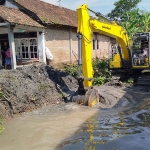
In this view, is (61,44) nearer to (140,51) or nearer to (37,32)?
(37,32)

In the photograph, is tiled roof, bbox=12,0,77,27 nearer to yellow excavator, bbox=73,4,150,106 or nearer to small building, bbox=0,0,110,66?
small building, bbox=0,0,110,66

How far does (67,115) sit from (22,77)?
2955 millimetres

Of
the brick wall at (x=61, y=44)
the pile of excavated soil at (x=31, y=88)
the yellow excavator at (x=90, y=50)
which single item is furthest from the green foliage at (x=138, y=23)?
the pile of excavated soil at (x=31, y=88)

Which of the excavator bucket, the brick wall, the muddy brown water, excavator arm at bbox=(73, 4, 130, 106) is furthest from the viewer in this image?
Answer: the brick wall

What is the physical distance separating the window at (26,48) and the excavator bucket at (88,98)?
731 cm

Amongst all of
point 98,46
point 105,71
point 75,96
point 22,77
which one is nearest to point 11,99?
point 22,77

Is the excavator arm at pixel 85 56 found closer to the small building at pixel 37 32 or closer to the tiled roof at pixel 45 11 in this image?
the small building at pixel 37 32

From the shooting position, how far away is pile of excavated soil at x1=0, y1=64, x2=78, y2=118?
27.8 ft

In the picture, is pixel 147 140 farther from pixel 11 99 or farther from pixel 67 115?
pixel 11 99

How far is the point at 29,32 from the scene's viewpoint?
1563cm

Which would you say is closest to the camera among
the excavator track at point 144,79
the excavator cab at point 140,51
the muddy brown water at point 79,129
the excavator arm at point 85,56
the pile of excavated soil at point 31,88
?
the muddy brown water at point 79,129

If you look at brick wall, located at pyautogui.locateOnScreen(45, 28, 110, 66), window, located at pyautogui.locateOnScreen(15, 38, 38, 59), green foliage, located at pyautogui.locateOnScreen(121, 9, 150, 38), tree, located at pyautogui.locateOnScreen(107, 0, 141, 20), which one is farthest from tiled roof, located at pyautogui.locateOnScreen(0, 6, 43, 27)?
tree, located at pyautogui.locateOnScreen(107, 0, 141, 20)

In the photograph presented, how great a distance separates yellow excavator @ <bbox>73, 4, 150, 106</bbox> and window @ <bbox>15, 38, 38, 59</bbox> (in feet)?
18.3

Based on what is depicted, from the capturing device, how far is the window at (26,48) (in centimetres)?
1575
